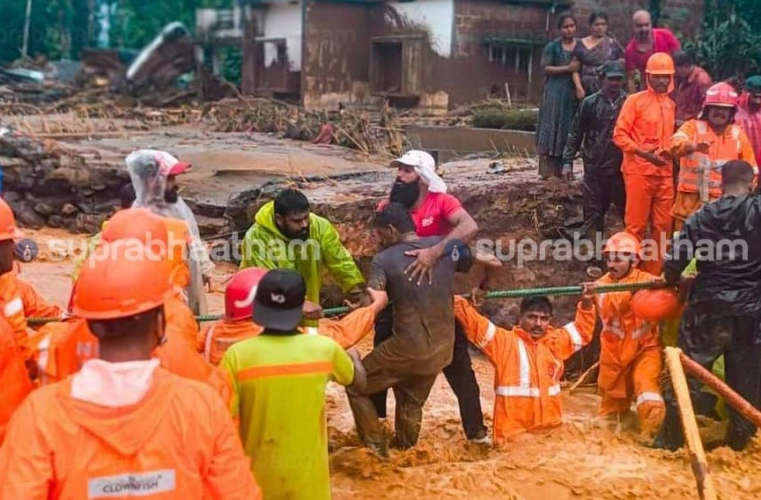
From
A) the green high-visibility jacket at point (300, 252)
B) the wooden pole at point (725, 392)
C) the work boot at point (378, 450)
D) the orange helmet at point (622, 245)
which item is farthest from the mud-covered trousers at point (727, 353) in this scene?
the green high-visibility jacket at point (300, 252)

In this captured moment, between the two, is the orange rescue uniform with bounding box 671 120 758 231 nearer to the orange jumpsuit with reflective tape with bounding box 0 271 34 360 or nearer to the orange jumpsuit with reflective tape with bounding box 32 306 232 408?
the orange jumpsuit with reflective tape with bounding box 32 306 232 408

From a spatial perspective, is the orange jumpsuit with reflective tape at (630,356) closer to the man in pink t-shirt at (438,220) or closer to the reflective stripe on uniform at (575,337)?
the reflective stripe on uniform at (575,337)

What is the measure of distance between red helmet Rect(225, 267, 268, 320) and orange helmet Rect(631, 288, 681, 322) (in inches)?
100

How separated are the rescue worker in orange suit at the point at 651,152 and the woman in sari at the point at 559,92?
1396mm

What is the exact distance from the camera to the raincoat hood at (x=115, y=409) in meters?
2.51

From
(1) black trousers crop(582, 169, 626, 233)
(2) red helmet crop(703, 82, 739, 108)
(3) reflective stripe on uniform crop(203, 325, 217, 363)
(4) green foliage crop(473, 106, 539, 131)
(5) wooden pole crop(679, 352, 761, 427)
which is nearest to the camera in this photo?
(3) reflective stripe on uniform crop(203, 325, 217, 363)

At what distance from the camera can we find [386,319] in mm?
5492

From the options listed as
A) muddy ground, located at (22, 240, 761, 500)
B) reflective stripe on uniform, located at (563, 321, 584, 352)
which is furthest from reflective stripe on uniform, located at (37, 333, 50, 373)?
reflective stripe on uniform, located at (563, 321, 584, 352)

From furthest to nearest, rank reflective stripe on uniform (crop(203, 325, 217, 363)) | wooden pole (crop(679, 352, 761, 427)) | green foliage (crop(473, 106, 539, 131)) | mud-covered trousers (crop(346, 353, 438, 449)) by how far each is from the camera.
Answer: green foliage (crop(473, 106, 539, 131)) < mud-covered trousers (crop(346, 353, 438, 449)) < wooden pole (crop(679, 352, 761, 427)) < reflective stripe on uniform (crop(203, 325, 217, 363))

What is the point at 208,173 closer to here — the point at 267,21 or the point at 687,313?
the point at 687,313

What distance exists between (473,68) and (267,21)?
718 cm

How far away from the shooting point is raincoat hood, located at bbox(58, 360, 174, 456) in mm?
2506

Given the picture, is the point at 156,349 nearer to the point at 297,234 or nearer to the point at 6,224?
the point at 6,224

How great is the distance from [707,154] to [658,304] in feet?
6.34
